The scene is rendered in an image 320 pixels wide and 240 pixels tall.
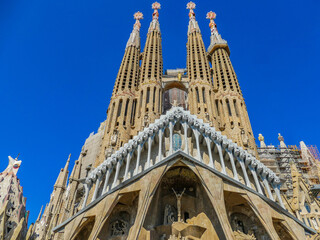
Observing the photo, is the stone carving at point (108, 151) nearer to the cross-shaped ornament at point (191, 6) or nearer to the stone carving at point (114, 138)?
the stone carving at point (114, 138)

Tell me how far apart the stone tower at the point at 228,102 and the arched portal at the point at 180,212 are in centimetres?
554

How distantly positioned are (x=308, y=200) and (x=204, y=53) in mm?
17922

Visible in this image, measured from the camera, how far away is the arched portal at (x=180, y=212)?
47.4 ft

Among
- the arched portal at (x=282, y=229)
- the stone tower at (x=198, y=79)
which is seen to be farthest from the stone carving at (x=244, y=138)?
the arched portal at (x=282, y=229)

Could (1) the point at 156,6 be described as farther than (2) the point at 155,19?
Yes

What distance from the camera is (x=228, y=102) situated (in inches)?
932

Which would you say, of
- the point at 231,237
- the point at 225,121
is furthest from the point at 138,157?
the point at 225,121

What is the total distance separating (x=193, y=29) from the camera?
33.1m

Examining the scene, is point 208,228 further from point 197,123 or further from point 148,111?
point 148,111

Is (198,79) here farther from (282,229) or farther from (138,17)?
(138,17)

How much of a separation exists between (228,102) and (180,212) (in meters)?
11.8

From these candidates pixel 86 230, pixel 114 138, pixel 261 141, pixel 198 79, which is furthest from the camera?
pixel 261 141

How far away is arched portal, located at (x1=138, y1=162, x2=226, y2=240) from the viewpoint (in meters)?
14.4

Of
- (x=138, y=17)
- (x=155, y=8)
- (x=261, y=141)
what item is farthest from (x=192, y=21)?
(x=261, y=141)
